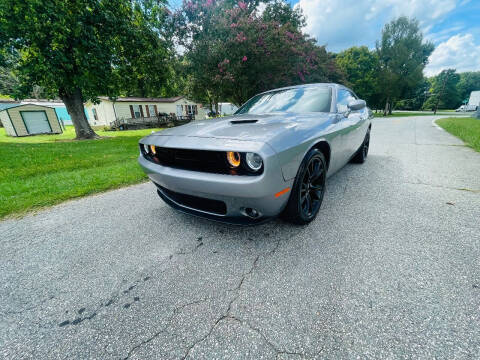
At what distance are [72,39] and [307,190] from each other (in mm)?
12088

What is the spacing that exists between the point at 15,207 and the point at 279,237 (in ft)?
11.4

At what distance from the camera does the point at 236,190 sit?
1.51 meters

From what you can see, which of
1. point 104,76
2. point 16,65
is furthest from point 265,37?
point 16,65

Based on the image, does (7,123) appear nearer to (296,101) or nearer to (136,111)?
(136,111)

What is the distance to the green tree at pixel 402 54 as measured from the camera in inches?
1220

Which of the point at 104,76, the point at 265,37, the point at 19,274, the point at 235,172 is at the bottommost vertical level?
the point at 19,274

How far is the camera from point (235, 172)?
1592mm

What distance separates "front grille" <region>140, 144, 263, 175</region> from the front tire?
21.3 inches

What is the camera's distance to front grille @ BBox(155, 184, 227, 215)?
1.72m

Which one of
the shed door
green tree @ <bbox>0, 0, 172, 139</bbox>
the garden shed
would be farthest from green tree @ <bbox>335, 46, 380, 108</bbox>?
the shed door

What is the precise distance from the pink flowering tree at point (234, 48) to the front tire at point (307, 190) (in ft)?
35.1

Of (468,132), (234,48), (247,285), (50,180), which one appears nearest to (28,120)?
(234,48)

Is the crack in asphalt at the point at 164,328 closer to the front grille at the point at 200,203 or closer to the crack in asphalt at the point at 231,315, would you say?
the crack in asphalt at the point at 231,315

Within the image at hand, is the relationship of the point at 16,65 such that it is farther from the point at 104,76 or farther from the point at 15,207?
the point at 15,207
